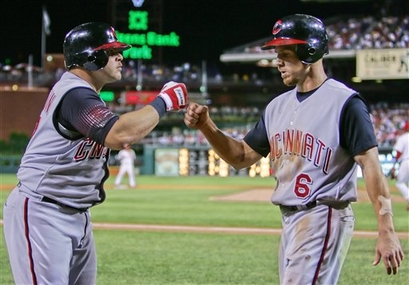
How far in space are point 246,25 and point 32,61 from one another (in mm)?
17776

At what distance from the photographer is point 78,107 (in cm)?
387

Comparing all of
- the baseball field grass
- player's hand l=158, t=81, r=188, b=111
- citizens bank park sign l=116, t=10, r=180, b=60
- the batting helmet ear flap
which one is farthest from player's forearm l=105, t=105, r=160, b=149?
citizens bank park sign l=116, t=10, r=180, b=60

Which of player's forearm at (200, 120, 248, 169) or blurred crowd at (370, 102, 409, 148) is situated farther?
blurred crowd at (370, 102, 409, 148)

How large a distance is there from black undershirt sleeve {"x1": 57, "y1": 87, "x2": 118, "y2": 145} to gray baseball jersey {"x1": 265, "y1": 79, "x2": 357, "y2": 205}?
0.97 metres

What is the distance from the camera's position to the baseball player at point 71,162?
389cm

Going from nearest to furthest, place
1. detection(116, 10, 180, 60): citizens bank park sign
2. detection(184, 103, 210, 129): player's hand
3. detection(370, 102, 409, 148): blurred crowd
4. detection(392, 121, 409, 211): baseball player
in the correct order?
detection(184, 103, 210, 129): player's hand, detection(392, 121, 409, 211): baseball player, detection(370, 102, 409, 148): blurred crowd, detection(116, 10, 180, 60): citizens bank park sign

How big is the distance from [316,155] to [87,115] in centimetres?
122

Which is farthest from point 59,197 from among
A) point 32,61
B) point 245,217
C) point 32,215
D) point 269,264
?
point 32,61

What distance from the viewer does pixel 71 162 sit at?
410cm

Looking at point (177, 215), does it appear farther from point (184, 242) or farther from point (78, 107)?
point (78, 107)

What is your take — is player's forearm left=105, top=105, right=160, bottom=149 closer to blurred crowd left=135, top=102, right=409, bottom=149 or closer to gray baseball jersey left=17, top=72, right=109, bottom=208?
gray baseball jersey left=17, top=72, right=109, bottom=208

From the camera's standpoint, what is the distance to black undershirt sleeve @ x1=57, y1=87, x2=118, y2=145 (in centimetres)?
383

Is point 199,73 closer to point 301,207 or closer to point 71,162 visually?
point 71,162

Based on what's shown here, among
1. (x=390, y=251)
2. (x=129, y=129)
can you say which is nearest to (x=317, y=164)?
(x=390, y=251)
